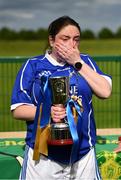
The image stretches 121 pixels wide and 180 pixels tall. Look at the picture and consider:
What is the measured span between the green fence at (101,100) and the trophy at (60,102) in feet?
9.10

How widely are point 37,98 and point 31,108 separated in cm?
6

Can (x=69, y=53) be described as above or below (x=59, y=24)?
below

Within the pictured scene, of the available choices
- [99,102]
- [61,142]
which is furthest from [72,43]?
[99,102]

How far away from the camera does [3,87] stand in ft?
19.4

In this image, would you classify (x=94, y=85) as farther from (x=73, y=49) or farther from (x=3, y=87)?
(x=3, y=87)

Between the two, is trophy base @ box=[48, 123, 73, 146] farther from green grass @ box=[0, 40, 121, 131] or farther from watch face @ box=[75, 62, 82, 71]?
green grass @ box=[0, 40, 121, 131]

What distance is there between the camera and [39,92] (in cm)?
251

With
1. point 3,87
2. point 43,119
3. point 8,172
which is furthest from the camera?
point 3,87

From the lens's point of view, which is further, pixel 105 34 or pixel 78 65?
pixel 105 34

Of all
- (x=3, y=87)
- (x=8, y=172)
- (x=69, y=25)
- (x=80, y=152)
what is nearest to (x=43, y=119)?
(x=80, y=152)

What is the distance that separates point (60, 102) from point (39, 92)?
0.12 m

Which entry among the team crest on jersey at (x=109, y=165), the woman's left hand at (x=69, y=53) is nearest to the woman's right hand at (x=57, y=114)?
the woman's left hand at (x=69, y=53)

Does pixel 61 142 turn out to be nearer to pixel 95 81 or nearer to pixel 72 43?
pixel 95 81

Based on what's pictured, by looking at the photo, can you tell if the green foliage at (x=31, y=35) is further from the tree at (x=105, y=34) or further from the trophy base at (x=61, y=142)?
the trophy base at (x=61, y=142)
